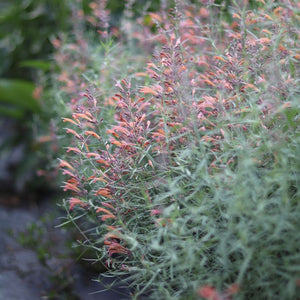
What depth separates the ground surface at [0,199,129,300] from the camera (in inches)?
92.0

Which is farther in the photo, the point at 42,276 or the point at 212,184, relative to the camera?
the point at 42,276

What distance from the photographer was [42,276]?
9.19 ft

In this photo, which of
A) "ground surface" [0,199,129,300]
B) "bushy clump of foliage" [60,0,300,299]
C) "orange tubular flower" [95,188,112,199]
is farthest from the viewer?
"ground surface" [0,199,129,300]

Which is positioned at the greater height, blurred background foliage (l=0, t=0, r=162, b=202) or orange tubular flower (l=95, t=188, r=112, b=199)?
orange tubular flower (l=95, t=188, r=112, b=199)

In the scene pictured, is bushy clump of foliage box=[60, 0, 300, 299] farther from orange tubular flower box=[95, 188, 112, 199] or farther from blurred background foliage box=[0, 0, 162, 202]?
blurred background foliage box=[0, 0, 162, 202]

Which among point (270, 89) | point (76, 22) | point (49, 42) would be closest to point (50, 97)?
point (76, 22)

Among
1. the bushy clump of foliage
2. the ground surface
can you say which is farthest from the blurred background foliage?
the bushy clump of foliage

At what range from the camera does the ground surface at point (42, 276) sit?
2338mm

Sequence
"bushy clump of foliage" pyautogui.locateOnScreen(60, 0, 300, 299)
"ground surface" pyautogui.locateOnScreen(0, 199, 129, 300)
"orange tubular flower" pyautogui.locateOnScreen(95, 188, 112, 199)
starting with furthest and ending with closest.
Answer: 1. "ground surface" pyautogui.locateOnScreen(0, 199, 129, 300)
2. "orange tubular flower" pyautogui.locateOnScreen(95, 188, 112, 199)
3. "bushy clump of foliage" pyautogui.locateOnScreen(60, 0, 300, 299)

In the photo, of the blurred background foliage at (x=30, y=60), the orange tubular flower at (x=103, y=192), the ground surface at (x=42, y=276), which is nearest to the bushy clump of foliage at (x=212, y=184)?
the orange tubular flower at (x=103, y=192)

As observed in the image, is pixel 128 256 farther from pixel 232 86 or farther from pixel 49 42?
pixel 49 42

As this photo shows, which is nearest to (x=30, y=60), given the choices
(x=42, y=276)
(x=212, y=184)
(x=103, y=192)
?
(x=42, y=276)

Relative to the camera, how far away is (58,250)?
3.04 m

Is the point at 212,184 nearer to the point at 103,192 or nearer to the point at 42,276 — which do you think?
the point at 103,192
